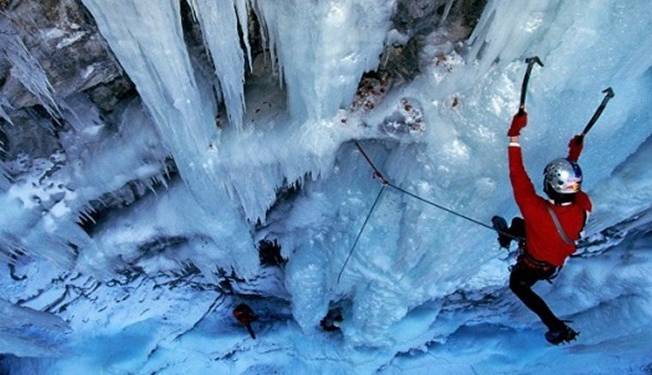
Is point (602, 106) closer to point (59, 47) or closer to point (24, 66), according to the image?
point (59, 47)

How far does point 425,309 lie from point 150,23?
391 cm

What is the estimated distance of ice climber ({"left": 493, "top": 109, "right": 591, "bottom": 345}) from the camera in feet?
9.25

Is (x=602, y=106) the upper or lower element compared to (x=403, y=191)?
upper

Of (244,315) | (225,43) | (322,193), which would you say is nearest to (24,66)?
(225,43)

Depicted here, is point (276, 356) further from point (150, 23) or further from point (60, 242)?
point (150, 23)

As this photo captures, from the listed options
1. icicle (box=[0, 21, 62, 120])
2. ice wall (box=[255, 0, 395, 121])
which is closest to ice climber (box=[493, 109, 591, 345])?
ice wall (box=[255, 0, 395, 121])

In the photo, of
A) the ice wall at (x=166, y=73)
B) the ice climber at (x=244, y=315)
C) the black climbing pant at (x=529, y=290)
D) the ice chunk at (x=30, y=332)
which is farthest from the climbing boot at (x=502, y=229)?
the ice chunk at (x=30, y=332)

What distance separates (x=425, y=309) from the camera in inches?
216

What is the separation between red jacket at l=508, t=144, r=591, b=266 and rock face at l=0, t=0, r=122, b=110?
2.35 metres

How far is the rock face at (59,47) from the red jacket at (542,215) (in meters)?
2.35

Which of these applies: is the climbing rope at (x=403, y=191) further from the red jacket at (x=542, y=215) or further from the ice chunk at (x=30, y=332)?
the ice chunk at (x=30, y=332)

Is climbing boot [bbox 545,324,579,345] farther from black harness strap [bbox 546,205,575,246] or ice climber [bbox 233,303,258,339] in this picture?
ice climber [bbox 233,303,258,339]

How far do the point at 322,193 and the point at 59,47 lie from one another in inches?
81.4

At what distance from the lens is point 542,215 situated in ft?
9.68
